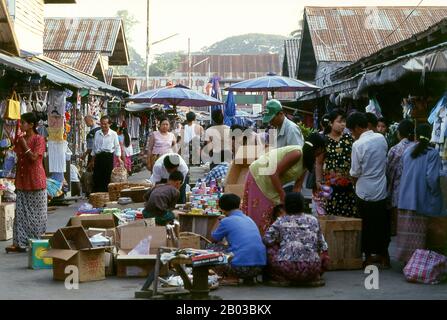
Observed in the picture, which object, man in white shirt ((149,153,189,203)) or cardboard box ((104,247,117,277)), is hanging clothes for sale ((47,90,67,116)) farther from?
cardboard box ((104,247,117,277))

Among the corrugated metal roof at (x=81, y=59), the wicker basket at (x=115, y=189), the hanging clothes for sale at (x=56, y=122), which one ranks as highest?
the corrugated metal roof at (x=81, y=59)

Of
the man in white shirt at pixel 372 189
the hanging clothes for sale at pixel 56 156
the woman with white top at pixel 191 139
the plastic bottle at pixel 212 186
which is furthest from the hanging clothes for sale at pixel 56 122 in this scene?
the man in white shirt at pixel 372 189

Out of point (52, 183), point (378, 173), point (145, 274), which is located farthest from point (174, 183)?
point (52, 183)

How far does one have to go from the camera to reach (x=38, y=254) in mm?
9742

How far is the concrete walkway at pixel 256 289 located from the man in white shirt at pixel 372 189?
15.9 inches

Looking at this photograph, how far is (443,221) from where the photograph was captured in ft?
29.4

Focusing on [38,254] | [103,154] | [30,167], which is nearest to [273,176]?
[38,254]

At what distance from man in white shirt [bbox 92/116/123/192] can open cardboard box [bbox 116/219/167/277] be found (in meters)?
7.56

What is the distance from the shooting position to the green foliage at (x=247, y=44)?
174m

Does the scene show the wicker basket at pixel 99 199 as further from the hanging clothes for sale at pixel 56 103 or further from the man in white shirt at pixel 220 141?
the hanging clothes for sale at pixel 56 103

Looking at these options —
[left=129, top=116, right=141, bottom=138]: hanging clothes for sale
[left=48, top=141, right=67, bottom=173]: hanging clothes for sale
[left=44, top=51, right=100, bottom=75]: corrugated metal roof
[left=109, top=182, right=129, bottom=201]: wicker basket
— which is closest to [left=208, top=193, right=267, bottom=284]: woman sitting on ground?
[left=109, top=182, right=129, bottom=201]: wicker basket

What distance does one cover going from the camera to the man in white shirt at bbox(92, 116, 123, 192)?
17.0m

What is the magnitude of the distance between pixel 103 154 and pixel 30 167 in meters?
6.07
